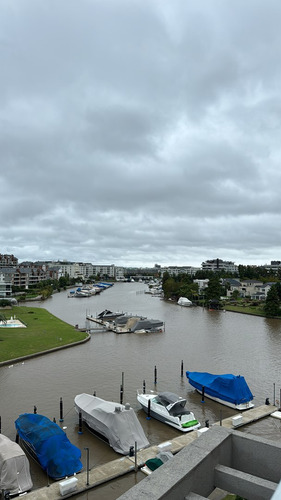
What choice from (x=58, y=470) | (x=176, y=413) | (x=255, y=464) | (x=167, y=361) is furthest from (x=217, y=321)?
(x=255, y=464)

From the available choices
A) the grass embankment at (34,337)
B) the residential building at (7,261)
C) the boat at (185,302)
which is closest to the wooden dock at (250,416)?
the grass embankment at (34,337)

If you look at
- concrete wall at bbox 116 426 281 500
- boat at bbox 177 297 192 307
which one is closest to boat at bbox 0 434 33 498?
concrete wall at bbox 116 426 281 500

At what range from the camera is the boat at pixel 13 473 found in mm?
12125

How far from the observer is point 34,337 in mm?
36125

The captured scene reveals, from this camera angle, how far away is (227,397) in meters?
21.0

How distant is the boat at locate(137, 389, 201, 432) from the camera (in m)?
17.6

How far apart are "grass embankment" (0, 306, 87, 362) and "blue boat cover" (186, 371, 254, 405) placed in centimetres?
1536

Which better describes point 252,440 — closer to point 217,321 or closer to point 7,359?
point 7,359

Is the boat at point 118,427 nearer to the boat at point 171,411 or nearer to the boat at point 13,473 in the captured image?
the boat at point 171,411

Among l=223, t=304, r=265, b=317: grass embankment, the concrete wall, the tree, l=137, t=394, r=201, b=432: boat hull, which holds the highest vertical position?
the concrete wall

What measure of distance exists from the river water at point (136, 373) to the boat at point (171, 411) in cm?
48

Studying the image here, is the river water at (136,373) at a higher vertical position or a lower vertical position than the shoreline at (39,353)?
lower

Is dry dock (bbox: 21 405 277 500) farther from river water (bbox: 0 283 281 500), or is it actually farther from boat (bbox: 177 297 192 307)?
boat (bbox: 177 297 192 307)

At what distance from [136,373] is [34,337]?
1383 centimetres
